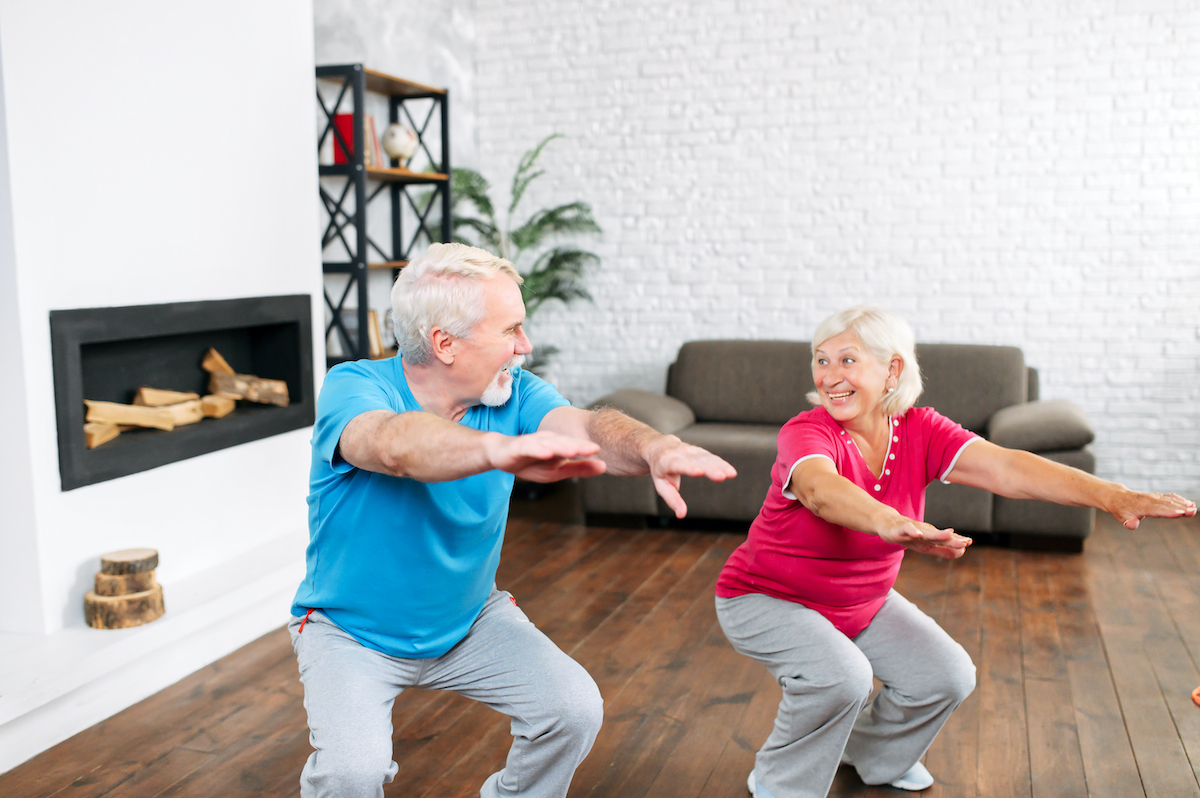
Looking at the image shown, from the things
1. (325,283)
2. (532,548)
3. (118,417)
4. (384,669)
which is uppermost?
(325,283)

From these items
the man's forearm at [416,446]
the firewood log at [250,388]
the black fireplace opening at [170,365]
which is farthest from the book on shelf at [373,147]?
the man's forearm at [416,446]

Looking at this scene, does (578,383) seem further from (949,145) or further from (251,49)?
(251,49)

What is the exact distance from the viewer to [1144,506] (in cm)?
179

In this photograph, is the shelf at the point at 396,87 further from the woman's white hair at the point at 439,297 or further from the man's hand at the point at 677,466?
the man's hand at the point at 677,466

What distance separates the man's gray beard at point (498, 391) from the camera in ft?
6.09

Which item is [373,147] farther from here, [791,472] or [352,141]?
[791,472]

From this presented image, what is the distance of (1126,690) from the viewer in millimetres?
2777

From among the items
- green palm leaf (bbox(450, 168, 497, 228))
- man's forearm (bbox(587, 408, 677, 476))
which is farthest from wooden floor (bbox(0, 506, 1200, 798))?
green palm leaf (bbox(450, 168, 497, 228))

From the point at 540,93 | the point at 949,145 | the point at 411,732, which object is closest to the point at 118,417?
the point at 411,732

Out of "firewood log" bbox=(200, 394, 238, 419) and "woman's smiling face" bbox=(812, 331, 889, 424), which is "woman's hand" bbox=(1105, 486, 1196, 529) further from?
"firewood log" bbox=(200, 394, 238, 419)

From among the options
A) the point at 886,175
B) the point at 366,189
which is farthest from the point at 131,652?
the point at 886,175

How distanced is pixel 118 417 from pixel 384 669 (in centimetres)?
160

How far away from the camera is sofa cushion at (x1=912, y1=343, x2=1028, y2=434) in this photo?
4.64 metres

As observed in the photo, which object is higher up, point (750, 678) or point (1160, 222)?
point (1160, 222)
